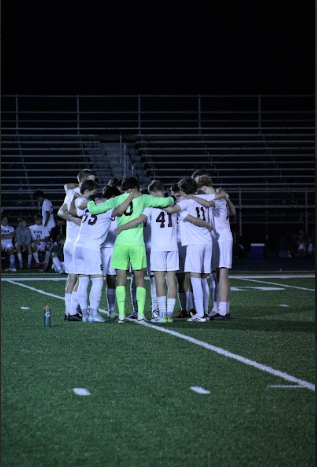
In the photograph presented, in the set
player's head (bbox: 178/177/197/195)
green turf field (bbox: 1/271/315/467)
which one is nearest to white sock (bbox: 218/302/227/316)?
green turf field (bbox: 1/271/315/467)

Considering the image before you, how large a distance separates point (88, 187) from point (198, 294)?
187 cm

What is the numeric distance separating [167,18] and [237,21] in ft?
9.19

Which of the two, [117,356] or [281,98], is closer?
[117,356]

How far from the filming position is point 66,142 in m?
31.3

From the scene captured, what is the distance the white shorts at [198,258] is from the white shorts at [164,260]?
0.27 meters

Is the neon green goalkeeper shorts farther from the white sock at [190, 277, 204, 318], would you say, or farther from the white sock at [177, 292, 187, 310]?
the white sock at [177, 292, 187, 310]

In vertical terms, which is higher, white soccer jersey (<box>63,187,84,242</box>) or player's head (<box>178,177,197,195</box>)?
player's head (<box>178,177,197,195</box>)

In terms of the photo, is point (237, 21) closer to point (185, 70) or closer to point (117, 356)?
point (185, 70)

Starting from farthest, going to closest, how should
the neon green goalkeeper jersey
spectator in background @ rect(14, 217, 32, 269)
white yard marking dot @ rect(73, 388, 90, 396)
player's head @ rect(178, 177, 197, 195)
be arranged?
spectator in background @ rect(14, 217, 32, 269) < player's head @ rect(178, 177, 197, 195) < the neon green goalkeeper jersey < white yard marking dot @ rect(73, 388, 90, 396)

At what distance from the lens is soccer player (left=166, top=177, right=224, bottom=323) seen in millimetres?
10633

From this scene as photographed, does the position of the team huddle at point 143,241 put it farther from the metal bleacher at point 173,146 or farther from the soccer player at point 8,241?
the metal bleacher at point 173,146

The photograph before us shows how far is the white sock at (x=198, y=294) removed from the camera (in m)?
10.6

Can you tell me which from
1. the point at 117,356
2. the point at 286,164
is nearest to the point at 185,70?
the point at 286,164

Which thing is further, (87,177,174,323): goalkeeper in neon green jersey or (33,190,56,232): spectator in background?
(33,190,56,232): spectator in background
